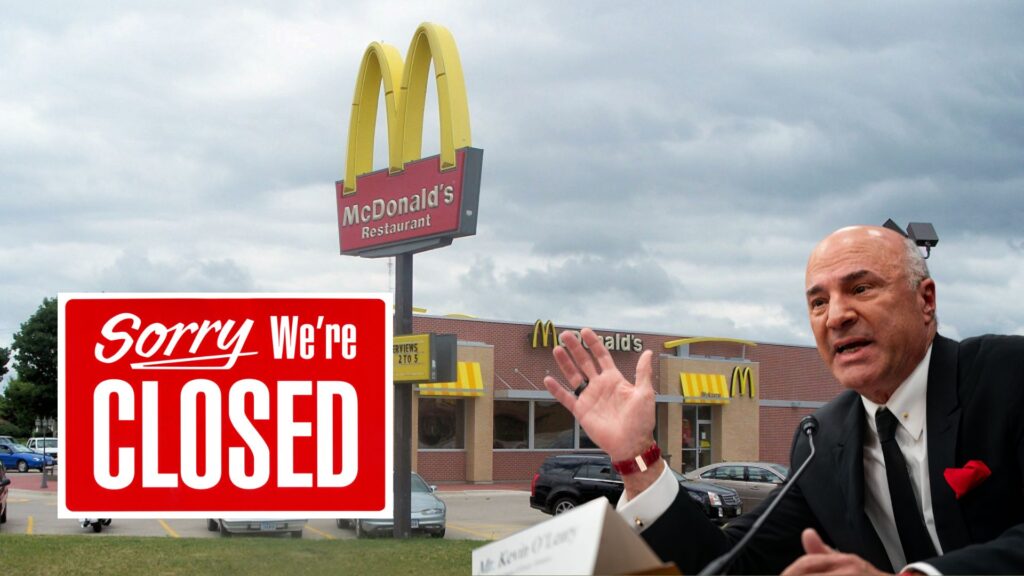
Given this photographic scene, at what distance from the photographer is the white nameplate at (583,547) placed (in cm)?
140

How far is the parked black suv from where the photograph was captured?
77.0 feet

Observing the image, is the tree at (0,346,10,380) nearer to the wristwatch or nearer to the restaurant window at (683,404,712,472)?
the restaurant window at (683,404,712,472)

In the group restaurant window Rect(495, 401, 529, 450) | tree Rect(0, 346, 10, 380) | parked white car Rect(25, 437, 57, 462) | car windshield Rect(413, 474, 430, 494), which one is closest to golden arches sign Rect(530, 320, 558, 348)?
restaurant window Rect(495, 401, 529, 450)

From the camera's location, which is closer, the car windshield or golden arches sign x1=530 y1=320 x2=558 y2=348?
the car windshield

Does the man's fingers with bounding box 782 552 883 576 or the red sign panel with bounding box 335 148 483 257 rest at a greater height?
the red sign panel with bounding box 335 148 483 257

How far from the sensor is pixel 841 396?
9.18 ft

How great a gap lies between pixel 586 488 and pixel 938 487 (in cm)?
2208

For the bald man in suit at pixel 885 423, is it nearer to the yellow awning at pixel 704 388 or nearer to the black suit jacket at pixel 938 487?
the black suit jacket at pixel 938 487

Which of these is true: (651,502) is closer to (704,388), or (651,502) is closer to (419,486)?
(419,486)

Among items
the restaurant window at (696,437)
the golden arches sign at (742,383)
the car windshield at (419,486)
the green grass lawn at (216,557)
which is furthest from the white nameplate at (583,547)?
the golden arches sign at (742,383)

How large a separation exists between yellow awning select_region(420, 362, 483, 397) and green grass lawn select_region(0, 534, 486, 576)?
69.8 feet

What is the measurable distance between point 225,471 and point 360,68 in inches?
404

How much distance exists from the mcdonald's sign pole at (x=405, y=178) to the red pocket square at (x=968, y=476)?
16.3 m

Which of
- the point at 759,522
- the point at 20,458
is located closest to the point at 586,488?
the point at 759,522
